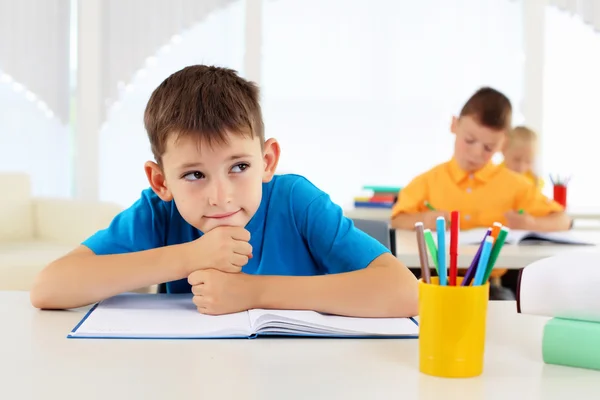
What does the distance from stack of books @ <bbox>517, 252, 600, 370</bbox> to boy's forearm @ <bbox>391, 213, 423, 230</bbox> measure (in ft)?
6.15

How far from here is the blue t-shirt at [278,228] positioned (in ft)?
4.72

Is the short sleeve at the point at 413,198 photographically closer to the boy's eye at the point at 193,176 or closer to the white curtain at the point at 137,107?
the boy's eye at the point at 193,176

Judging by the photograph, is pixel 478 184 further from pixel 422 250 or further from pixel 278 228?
pixel 422 250

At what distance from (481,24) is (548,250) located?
4092 millimetres

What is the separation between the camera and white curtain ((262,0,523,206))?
19.3 ft

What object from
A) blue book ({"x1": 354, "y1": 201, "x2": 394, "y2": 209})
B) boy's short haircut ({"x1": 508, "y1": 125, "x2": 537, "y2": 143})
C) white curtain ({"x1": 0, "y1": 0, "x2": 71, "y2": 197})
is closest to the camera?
blue book ({"x1": 354, "y1": 201, "x2": 394, "y2": 209})

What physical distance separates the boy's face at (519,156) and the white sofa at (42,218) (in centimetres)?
198

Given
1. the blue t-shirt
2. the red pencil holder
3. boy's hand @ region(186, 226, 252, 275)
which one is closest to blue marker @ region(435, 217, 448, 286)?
boy's hand @ region(186, 226, 252, 275)

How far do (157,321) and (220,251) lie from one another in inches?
6.4

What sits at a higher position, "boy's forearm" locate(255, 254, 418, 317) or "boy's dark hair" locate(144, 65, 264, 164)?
"boy's dark hair" locate(144, 65, 264, 164)

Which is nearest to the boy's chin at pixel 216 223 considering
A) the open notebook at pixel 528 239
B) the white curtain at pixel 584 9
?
the open notebook at pixel 528 239

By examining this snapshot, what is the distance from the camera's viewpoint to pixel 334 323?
108 cm

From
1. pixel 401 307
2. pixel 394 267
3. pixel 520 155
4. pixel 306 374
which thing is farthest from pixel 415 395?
pixel 520 155

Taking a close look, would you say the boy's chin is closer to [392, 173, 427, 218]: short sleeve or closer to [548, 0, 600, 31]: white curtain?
[392, 173, 427, 218]: short sleeve
